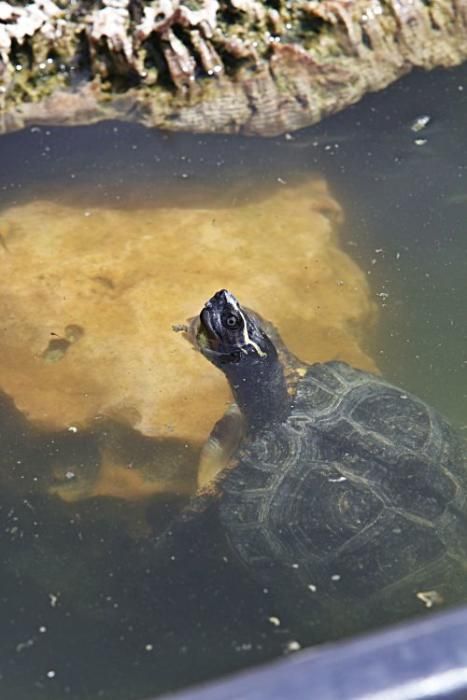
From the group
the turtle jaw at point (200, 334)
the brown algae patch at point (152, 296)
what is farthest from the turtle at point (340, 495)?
the brown algae patch at point (152, 296)

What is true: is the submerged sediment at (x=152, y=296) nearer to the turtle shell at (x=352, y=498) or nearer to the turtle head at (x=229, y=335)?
the turtle head at (x=229, y=335)

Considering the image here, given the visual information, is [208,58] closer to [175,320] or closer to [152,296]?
[152,296]

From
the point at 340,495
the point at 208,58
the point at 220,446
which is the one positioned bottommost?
the point at 220,446

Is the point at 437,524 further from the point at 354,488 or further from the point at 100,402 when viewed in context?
the point at 100,402

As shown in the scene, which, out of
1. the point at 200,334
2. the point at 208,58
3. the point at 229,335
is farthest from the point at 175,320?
the point at 208,58

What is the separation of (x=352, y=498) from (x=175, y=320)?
1227mm

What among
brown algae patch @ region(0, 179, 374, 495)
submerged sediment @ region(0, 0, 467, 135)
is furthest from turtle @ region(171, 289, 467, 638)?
submerged sediment @ region(0, 0, 467, 135)

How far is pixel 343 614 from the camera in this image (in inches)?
105

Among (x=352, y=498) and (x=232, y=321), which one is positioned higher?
(x=232, y=321)

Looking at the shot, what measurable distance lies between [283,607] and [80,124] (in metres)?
3.09

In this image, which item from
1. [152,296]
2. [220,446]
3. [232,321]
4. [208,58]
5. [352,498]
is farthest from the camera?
[208,58]

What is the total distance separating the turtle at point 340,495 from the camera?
2.69 m

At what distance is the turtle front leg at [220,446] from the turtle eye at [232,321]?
0.38 m

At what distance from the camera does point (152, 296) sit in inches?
144
